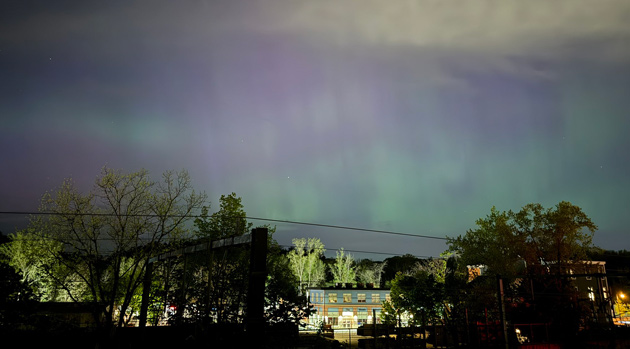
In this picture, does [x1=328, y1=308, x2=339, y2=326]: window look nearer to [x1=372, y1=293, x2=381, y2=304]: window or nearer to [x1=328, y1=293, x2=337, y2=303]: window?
[x1=328, y1=293, x2=337, y2=303]: window

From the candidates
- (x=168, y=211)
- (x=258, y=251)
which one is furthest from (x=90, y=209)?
(x=258, y=251)

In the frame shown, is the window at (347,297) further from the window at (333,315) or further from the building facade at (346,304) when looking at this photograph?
the window at (333,315)

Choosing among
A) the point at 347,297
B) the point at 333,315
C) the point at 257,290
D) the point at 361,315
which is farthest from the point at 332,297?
the point at 257,290

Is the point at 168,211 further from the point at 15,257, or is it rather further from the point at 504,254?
the point at 15,257

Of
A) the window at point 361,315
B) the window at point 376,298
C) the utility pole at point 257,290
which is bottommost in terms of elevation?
the window at point 361,315

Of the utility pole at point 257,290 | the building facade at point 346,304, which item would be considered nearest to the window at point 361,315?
the building facade at point 346,304

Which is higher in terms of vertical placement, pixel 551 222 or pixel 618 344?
pixel 551 222

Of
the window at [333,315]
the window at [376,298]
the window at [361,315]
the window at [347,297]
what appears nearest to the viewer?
the window at [333,315]

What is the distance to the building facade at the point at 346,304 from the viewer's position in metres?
60.6

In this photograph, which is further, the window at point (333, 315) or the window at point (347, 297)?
the window at point (347, 297)

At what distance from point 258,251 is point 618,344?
24711 mm

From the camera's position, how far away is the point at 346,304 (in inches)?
2404

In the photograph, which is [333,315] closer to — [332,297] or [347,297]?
[332,297]

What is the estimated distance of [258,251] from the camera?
10719mm
